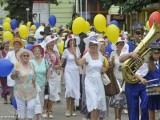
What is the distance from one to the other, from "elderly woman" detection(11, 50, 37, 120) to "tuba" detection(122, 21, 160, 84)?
1.97 meters

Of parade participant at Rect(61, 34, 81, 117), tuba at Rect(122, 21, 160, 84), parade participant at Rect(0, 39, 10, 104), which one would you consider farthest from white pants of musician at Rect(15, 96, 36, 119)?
parade participant at Rect(0, 39, 10, 104)

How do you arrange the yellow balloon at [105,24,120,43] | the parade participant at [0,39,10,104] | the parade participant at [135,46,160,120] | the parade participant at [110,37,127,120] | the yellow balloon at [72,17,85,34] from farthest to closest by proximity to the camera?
the parade participant at [0,39,10,104] < the yellow balloon at [72,17,85,34] < the yellow balloon at [105,24,120,43] < the parade participant at [110,37,127,120] < the parade participant at [135,46,160,120]

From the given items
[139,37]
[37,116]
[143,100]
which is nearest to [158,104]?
[143,100]

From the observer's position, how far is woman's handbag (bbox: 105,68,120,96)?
1121 cm

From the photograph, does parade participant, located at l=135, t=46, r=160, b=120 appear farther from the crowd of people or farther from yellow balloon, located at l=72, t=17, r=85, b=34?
yellow balloon, located at l=72, t=17, r=85, b=34

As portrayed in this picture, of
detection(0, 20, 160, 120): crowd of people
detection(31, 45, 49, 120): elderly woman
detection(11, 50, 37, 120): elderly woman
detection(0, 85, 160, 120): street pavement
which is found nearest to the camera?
detection(0, 20, 160, 120): crowd of people

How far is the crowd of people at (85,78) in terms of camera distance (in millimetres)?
9297

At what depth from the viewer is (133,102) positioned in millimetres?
9594

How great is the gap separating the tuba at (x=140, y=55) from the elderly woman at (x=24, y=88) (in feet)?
6.46

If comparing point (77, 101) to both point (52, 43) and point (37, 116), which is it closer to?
point (52, 43)

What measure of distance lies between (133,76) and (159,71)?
1.49ft

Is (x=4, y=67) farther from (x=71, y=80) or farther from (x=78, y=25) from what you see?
(x=71, y=80)

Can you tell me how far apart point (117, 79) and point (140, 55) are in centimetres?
317

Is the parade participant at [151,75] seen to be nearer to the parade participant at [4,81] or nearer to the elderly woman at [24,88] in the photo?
the elderly woman at [24,88]
